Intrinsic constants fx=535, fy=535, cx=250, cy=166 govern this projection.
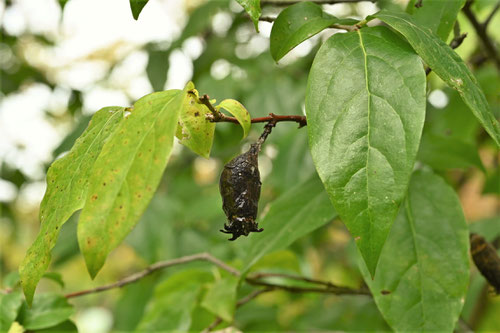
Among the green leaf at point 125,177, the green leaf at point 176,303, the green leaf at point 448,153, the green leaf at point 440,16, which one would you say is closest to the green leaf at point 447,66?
the green leaf at point 440,16

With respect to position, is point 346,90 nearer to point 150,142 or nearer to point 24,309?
point 150,142

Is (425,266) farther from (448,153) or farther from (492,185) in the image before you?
(492,185)

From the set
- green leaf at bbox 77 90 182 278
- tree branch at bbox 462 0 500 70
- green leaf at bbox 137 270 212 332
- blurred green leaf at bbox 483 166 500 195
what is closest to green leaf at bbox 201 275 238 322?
green leaf at bbox 137 270 212 332

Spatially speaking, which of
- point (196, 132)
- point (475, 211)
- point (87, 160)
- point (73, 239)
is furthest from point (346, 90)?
point (475, 211)

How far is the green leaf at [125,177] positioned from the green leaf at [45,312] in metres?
0.39

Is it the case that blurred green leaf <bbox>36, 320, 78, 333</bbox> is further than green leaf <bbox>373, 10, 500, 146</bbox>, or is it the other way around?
blurred green leaf <bbox>36, 320, 78, 333</bbox>

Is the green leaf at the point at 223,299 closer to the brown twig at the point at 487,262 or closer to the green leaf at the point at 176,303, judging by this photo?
the green leaf at the point at 176,303

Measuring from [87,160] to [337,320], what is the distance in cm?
127

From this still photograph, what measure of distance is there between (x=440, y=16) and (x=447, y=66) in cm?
20

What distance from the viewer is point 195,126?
61 centimetres

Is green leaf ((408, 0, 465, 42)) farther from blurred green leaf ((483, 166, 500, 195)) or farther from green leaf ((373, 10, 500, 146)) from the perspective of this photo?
blurred green leaf ((483, 166, 500, 195))

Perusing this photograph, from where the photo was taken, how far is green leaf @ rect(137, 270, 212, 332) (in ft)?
3.09

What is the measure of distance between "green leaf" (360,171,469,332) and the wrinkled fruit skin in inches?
9.4

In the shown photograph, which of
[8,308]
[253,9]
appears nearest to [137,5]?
[253,9]
